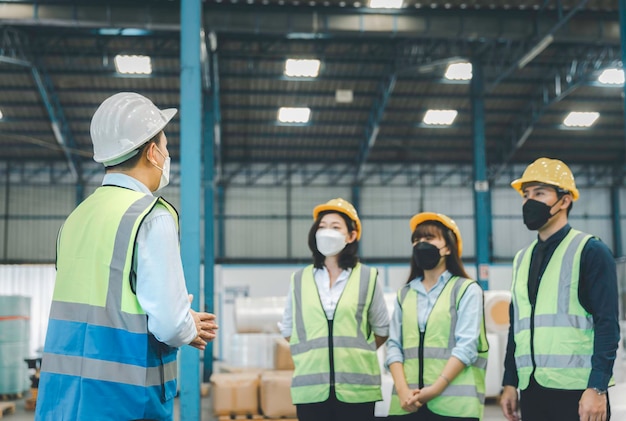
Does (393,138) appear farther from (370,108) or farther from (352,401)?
(352,401)

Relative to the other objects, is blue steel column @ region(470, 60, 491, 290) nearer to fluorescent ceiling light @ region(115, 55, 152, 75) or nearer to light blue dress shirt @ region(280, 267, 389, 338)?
fluorescent ceiling light @ region(115, 55, 152, 75)

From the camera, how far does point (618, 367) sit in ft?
22.1

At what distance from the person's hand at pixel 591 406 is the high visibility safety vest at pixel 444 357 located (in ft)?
2.67

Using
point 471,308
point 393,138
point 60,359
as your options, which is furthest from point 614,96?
point 60,359

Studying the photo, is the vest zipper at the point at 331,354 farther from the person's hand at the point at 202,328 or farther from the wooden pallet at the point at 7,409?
the wooden pallet at the point at 7,409

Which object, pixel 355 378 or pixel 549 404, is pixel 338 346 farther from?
pixel 549 404

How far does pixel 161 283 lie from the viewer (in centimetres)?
226

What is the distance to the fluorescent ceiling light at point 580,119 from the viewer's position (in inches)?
861

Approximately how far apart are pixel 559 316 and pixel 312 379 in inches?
54.8

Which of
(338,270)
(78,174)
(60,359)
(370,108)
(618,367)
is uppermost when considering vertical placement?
(370,108)

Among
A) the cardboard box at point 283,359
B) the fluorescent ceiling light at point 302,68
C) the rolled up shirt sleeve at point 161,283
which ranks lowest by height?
the cardboard box at point 283,359

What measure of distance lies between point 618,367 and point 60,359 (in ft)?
19.4

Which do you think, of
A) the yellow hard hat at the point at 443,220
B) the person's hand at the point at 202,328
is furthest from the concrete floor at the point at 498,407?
the person's hand at the point at 202,328

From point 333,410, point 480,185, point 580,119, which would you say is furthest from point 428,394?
point 580,119
